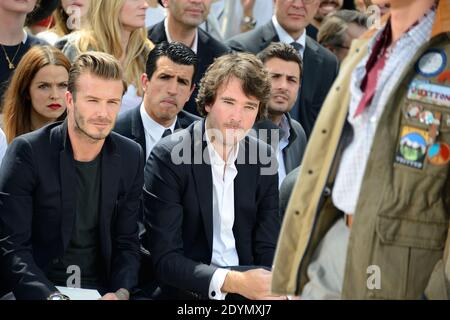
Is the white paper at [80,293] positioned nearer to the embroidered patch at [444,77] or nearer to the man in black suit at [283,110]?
the man in black suit at [283,110]

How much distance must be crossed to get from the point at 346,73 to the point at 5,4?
3643mm

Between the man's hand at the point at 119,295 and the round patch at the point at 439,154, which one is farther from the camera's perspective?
the man's hand at the point at 119,295

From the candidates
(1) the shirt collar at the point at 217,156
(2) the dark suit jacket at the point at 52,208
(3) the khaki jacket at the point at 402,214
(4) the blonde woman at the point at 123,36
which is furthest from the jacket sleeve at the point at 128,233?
(3) the khaki jacket at the point at 402,214

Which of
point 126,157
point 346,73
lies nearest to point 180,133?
point 126,157

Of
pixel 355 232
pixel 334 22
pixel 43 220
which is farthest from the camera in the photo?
pixel 334 22

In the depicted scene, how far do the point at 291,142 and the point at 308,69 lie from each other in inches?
47.2

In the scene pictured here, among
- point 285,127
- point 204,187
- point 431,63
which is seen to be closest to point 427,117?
point 431,63

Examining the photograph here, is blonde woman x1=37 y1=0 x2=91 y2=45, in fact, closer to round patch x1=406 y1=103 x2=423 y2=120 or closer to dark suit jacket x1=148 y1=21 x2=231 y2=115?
dark suit jacket x1=148 y1=21 x2=231 y2=115

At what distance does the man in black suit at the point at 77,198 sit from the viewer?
4.77 m

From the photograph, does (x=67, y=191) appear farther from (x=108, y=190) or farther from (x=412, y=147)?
(x=412, y=147)

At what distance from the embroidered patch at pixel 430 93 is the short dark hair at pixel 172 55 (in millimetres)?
3138
